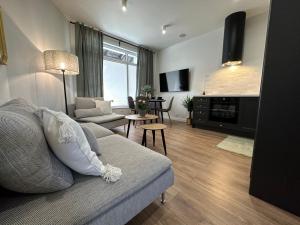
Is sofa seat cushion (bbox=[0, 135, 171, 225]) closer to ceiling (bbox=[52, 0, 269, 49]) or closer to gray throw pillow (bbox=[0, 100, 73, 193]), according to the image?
gray throw pillow (bbox=[0, 100, 73, 193])

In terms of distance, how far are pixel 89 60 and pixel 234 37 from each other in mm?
3596

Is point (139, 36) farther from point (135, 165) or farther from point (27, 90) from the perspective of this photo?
point (135, 165)

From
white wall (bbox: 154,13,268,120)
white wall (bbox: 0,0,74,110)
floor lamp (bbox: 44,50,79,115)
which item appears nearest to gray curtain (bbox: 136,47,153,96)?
white wall (bbox: 154,13,268,120)

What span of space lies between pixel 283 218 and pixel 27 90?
3355 millimetres

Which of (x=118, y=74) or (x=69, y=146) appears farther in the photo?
(x=118, y=74)

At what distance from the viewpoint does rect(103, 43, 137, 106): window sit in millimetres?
4211

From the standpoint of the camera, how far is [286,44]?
3.33 feet

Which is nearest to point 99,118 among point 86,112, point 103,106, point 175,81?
point 86,112

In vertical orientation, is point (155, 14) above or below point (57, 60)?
above

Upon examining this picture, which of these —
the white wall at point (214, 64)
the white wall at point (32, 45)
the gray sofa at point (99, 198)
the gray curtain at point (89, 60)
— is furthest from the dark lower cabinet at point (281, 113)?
the gray curtain at point (89, 60)

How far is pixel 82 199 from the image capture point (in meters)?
0.65

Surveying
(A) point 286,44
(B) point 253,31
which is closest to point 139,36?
(B) point 253,31

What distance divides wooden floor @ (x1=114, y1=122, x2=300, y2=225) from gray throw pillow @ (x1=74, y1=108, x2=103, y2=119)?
1914 mm

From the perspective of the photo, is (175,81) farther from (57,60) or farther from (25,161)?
(25,161)
